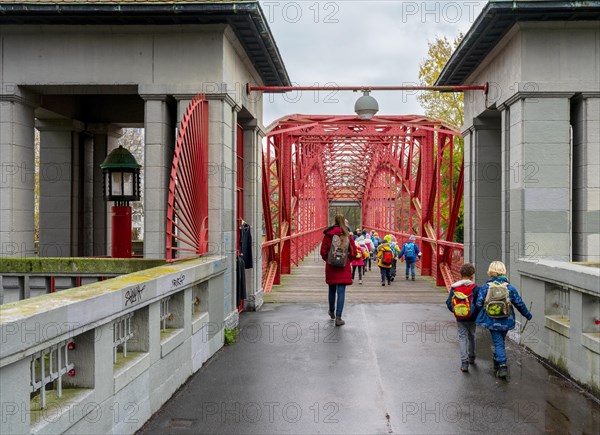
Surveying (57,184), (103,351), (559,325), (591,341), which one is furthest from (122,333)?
(57,184)

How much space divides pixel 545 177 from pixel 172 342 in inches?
231

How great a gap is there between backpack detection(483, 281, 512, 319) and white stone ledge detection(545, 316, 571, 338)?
2.36 feet

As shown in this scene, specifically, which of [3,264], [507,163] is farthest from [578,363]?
[3,264]

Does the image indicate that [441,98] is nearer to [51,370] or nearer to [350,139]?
[350,139]

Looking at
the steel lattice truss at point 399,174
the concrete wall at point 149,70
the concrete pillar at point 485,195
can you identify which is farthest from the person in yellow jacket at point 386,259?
the concrete wall at point 149,70

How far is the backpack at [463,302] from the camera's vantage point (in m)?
6.81

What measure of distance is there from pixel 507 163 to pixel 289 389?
5.39m

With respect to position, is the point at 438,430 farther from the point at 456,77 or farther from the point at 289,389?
the point at 456,77

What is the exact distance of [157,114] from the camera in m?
8.59

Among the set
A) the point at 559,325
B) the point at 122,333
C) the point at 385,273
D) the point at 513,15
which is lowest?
the point at 385,273

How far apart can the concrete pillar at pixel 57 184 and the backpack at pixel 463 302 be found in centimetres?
854

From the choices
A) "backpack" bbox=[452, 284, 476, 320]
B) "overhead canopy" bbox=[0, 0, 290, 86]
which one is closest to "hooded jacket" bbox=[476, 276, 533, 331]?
"backpack" bbox=[452, 284, 476, 320]

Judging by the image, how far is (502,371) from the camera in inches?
257

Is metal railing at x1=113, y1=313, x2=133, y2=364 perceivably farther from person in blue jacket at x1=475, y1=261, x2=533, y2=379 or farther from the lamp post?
the lamp post
